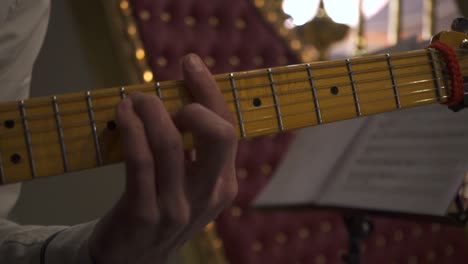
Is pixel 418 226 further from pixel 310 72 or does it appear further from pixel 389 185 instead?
pixel 310 72

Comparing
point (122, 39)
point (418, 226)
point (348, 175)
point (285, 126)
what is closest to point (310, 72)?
point (285, 126)

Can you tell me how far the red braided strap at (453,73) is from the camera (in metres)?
0.76

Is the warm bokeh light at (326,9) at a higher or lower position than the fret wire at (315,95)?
higher

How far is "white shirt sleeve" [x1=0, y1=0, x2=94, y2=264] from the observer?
638mm

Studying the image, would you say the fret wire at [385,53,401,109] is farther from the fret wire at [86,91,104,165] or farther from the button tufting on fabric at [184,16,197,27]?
the button tufting on fabric at [184,16,197,27]

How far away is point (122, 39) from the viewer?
5.13ft

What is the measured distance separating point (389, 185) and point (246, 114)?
0.42 meters

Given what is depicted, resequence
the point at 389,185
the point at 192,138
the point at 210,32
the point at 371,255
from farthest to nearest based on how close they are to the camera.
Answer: the point at 371,255 → the point at 210,32 → the point at 389,185 → the point at 192,138

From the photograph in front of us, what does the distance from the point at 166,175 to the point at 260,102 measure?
0.16 metres

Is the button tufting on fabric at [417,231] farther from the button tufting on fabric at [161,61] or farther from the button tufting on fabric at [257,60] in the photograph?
the button tufting on fabric at [161,61]

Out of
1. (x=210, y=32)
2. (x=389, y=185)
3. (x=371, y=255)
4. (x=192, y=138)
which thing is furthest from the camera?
(x=371, y=255)

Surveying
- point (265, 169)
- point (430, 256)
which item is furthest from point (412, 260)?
point (265, 169)

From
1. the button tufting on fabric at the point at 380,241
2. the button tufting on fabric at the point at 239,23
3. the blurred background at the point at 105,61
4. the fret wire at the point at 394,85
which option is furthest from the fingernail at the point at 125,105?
the button tufting on fabric at the point at 380,241

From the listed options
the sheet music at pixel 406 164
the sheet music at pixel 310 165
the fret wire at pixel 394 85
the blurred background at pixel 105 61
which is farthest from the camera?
the blurred background at pixel 105 61
